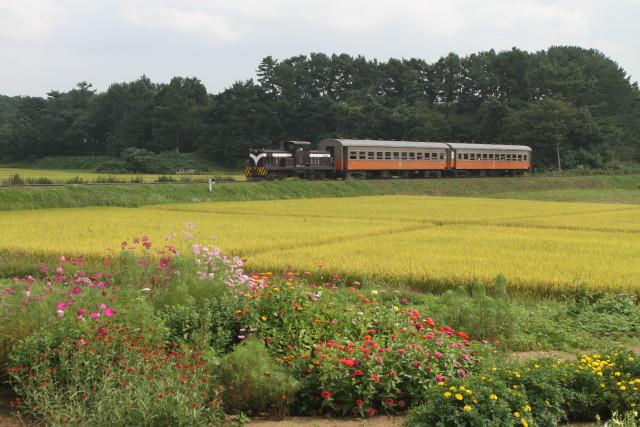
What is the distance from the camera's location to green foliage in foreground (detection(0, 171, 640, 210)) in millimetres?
28859

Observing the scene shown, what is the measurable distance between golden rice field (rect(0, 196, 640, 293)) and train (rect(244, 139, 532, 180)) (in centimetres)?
1164

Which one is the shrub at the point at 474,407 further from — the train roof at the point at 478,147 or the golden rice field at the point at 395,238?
the train roof at the point at 478,147

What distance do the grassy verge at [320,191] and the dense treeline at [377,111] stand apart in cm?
1261

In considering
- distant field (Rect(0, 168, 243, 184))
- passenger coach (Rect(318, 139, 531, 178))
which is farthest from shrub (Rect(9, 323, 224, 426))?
passenger coach (Rect(318, 139, 531, 178))

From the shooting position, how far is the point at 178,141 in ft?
278

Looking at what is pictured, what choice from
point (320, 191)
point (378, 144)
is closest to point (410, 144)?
point (378, 144)

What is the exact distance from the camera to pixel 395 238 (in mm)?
18828

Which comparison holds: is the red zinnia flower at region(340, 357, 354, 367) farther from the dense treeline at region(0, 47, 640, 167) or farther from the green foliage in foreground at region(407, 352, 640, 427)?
the dense treeline at region(0, 47, 640, 167)

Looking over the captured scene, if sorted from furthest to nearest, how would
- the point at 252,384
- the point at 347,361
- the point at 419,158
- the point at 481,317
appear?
1. the point at 419,158
2. the point at 481,317
3. the point at 252,384
4. the point at 347,361

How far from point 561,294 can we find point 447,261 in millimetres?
2915

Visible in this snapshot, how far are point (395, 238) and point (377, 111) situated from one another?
56581 mm

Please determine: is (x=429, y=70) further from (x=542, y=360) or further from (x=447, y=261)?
(x=542, y=360)

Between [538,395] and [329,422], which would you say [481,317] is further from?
[329,422]

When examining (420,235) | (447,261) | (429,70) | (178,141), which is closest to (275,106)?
(178,141)
